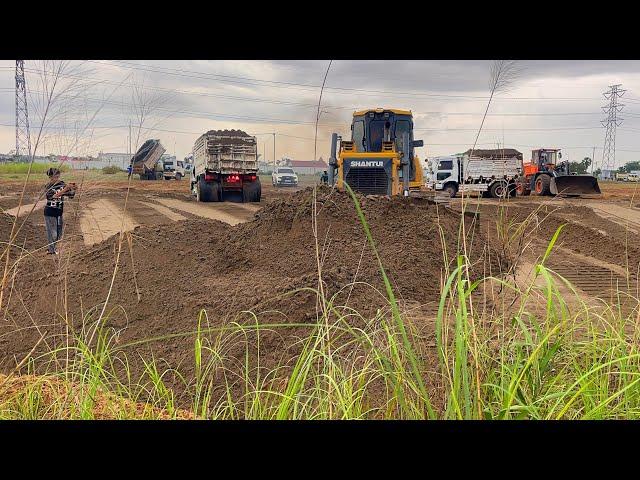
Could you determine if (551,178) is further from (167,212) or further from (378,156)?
(167,212)

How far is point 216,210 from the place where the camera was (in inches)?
774

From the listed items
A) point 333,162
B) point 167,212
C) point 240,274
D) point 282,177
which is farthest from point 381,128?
point 282,177

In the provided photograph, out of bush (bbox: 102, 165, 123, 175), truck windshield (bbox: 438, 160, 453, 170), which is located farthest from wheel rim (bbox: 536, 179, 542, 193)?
bush (bbox: 102, 165, 123, 175)

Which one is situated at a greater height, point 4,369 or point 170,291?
point 170,291

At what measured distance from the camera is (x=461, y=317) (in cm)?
290

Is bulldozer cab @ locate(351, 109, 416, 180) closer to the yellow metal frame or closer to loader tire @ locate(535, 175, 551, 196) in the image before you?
the yellow metal frame

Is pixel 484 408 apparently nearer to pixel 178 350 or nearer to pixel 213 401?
pixel 213 401

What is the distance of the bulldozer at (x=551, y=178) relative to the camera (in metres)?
22.8

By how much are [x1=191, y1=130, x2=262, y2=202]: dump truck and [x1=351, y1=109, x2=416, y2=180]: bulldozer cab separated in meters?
7.00

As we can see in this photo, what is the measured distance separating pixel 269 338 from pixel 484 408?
81.3 inches

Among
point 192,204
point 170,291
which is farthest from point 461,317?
point 192,204

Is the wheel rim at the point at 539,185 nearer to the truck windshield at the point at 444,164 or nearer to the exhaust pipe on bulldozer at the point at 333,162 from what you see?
the truck windshield at the point at 444,164

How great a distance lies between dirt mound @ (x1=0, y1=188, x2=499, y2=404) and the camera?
512 centimetres

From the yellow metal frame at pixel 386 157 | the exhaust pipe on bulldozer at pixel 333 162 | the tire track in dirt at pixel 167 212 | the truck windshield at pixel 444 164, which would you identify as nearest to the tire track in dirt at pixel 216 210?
the tire track in dirt at pixel 167 212
